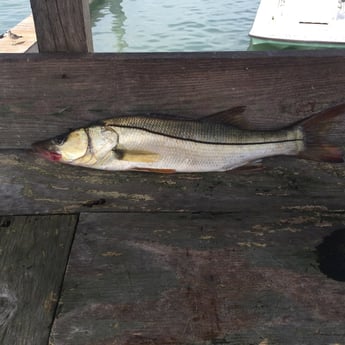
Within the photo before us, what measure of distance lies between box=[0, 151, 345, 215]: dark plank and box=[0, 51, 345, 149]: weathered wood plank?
0.32 meters

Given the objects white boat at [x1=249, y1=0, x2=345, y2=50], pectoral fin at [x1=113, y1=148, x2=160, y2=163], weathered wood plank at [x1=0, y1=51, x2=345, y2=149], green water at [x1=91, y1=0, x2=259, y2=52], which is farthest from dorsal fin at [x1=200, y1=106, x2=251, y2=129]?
green water at [x1=91, y1=0, x2=259, y2=52]

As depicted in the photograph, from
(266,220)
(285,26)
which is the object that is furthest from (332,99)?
(285,26)

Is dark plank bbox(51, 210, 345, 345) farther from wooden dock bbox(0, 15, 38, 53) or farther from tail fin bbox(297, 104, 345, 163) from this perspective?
wooden dock bbox(0, 15, 38, 53)

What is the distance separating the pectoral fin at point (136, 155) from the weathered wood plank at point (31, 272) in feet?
1.64

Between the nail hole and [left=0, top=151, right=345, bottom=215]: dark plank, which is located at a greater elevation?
the nail hole

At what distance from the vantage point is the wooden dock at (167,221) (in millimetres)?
1687

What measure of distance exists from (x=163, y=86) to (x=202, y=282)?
136 cm

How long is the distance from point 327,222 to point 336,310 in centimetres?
62

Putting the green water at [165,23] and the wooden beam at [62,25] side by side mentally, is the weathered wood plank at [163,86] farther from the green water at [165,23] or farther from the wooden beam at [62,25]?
the green water at [165,23]

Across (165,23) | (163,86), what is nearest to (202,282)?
(163,86)

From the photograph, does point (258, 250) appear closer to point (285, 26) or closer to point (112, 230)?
point (112, 230)

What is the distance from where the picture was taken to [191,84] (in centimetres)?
273

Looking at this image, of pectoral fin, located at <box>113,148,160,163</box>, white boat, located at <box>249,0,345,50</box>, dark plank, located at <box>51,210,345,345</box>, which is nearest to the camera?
dark plank, located at <box>51,210,345,345</box>

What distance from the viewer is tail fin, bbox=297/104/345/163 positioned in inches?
103
